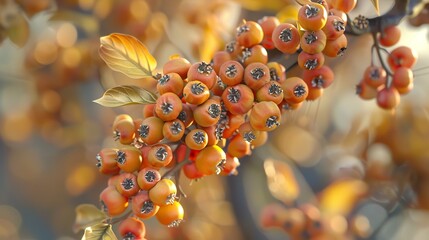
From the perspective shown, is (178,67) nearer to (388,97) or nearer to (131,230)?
(131,230)

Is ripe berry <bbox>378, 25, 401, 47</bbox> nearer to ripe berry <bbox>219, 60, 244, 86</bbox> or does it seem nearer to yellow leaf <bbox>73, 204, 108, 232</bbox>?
ripe berry <bbox>219, 60, 244, 86</bbox>

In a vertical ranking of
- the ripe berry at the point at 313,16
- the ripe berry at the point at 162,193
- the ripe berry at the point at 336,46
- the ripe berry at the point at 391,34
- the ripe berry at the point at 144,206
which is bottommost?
the ripe berry at the point at 144,206

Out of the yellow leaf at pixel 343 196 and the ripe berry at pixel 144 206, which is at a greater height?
the ripe berry at pixel 144 206

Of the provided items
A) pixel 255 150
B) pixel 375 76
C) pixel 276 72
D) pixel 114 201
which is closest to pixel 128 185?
pixel 114 201

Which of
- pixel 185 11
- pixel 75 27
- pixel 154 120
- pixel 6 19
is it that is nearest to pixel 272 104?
pixel 154 120

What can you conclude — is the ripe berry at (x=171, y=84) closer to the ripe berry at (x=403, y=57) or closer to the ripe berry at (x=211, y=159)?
the ripe berry at (x=211, y=159)

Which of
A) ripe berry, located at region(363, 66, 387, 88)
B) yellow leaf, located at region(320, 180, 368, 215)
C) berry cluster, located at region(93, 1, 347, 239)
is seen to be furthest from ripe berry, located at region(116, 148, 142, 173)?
yellow leaf, located at region(320, 180, 368, 215)

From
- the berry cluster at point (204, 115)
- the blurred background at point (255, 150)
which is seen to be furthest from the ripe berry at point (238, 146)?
the blurred background at point (255, 150)
